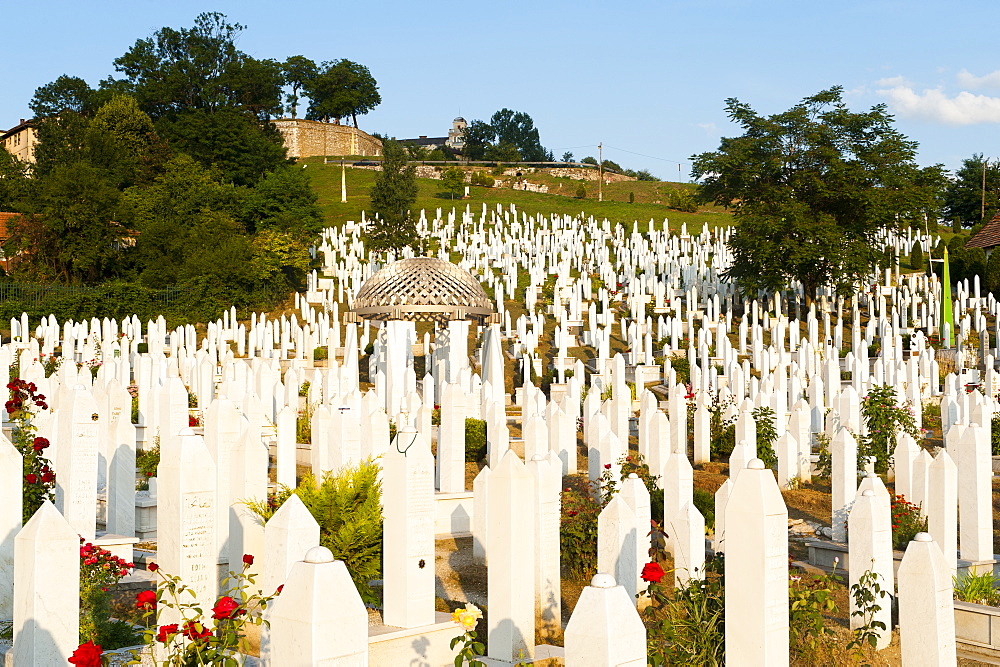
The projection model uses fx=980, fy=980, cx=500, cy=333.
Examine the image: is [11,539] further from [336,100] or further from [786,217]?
[336,100]

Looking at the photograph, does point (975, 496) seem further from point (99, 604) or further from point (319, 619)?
point (99, 604)

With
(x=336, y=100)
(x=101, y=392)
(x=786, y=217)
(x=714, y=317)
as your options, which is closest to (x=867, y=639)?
(x=101, y=392)

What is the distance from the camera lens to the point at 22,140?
80.8 m

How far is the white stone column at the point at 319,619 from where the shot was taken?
3783mm

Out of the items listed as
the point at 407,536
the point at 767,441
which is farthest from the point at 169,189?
the point at 407,536

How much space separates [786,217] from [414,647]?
3216 cm

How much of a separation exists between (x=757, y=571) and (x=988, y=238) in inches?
1826

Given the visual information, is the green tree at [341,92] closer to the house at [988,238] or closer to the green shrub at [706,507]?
the house at [988,238]

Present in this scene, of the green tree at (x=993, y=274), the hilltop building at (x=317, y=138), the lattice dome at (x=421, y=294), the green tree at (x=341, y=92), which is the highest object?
the green tree at (x=341, y=92)

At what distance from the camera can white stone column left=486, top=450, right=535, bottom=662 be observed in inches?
245

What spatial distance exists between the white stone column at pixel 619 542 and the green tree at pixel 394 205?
126ft

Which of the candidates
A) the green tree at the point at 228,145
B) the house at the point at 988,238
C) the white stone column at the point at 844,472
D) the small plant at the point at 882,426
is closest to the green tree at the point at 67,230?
the green tree at the point at 228,145

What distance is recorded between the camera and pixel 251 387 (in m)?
→ 16.0

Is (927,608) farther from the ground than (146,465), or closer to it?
closer to it
